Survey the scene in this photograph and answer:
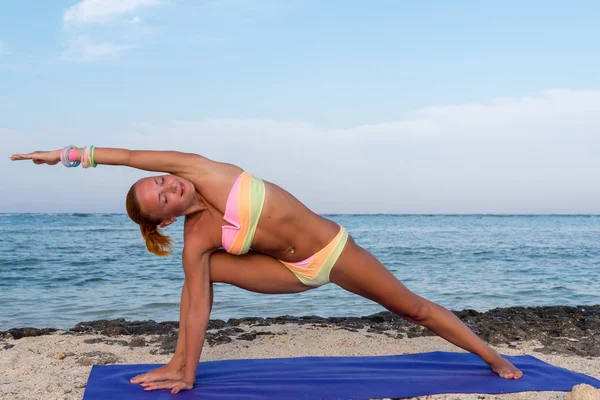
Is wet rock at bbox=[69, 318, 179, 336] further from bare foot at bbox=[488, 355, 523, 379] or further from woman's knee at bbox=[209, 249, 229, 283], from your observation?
bare foot at bbox=[488, 355, 523, 379]

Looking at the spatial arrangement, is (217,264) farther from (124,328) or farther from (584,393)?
(124,328)

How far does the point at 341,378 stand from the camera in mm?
3830

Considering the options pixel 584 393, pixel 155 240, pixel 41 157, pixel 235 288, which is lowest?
pixel 235 288

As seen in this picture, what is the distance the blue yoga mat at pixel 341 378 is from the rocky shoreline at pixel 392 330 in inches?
37.8

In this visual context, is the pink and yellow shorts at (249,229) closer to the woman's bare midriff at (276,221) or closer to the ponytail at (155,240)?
the woman's bare midriff at (276,221)

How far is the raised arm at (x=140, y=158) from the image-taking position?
328cm

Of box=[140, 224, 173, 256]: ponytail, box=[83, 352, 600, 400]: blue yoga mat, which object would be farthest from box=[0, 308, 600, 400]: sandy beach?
box=[140, 224, 173, 256]: ponytail

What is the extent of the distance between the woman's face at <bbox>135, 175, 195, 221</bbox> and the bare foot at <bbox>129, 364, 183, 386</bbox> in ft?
3.48

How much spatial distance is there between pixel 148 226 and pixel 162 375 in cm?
97

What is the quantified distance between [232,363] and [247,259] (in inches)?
41.9

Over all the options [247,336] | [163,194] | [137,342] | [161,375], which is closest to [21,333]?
[137,342]

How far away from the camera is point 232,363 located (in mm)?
4340

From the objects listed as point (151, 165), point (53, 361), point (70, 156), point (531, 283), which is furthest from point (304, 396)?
point (531, 283)

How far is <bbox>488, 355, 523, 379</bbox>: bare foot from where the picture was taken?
389cm
